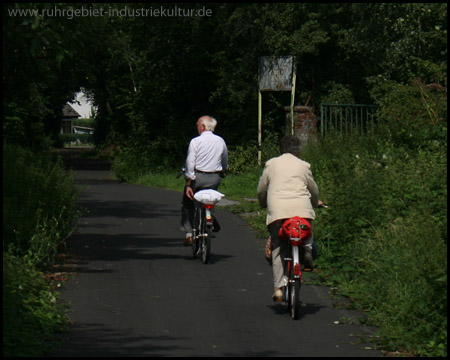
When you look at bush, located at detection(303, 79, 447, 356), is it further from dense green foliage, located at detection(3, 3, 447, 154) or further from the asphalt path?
dense green foliage, located at detection(3, 3, 447, 154)

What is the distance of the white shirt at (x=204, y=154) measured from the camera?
1298 cm

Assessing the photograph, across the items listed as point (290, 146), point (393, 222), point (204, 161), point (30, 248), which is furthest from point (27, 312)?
point (393, 222)

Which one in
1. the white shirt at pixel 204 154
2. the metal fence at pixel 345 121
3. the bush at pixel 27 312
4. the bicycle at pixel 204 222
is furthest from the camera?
the metal fence at pixel 345 121

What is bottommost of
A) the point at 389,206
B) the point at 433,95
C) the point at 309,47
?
the point at 389,206

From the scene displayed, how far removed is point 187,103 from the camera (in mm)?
34500

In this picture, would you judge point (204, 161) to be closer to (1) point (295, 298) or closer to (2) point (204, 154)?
(2) point (204, 154)

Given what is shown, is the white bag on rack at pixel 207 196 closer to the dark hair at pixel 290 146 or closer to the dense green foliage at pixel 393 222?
the dense green foliage at pixel 393 222

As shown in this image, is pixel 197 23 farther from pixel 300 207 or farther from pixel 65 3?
pixel 300 207

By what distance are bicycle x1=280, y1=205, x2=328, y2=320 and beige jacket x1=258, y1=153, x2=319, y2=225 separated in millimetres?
125

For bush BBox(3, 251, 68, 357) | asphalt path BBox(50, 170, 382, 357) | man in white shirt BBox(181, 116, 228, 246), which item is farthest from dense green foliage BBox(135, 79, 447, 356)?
bush BBox(3, 251, 68, 357)

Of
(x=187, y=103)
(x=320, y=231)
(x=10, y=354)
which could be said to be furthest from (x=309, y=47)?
(x=10, y=354)

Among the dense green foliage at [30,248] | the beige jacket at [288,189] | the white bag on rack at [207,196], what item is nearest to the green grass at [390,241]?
the beige jacket at [288,189]

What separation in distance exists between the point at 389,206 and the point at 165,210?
9012 mm

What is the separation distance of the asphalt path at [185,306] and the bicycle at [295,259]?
179mm
